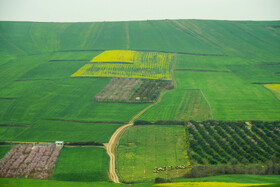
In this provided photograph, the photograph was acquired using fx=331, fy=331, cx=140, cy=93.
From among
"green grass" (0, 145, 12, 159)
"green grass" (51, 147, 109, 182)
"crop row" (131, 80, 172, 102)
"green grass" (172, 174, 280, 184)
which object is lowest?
"green grass" (172, 174, 280, 184)

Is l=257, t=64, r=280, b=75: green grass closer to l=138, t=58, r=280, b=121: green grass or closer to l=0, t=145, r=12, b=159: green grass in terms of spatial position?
l=138, t=58, r=280, b=121: green grass

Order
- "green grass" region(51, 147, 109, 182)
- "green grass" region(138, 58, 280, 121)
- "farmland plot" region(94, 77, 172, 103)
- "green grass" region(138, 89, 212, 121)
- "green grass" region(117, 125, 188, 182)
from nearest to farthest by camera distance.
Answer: "green grass" region(51, 147, 109, 182) < "green grass" region(117, 125, 188, 182) < "green grass" region(138, 89, 212, 121) < "green grass" region(138, 58, 280, 121) < "farmland plot" region(94, 77, 172, 103)

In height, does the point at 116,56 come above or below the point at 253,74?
above

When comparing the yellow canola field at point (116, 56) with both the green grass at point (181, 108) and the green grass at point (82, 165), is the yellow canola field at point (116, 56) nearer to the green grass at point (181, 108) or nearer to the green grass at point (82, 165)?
the green grass at point (181, 108)

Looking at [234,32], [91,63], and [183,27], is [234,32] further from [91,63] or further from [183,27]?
[91,63]

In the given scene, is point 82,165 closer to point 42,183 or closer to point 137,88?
point 42,183

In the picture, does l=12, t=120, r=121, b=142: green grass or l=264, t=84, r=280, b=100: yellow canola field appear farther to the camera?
l=264, t=84, r=280, b=100: yellow canola field

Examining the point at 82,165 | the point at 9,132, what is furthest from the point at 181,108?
the point at 9,132

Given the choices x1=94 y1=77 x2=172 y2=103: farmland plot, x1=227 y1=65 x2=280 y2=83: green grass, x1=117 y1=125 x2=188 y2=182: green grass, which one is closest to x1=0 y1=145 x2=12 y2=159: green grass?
x1=117 y1=125 x2=188 y2=182: green grass
